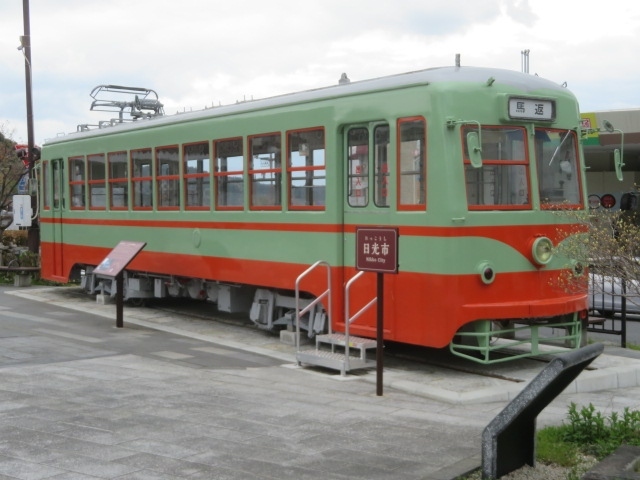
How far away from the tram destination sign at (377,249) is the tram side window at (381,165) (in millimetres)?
1225

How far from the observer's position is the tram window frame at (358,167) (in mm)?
10945

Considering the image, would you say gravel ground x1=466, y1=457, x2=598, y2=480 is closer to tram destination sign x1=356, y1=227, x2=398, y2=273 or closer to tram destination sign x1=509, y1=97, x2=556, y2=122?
tram destination sign x1=356, y1=227, x2=398, y2=273

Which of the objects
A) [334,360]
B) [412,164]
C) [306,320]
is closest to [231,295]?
[306,320]

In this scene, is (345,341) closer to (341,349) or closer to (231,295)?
(341,349)

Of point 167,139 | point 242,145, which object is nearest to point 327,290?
point 242,145

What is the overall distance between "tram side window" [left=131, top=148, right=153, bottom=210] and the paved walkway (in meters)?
2.92

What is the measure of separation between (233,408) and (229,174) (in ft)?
17.9

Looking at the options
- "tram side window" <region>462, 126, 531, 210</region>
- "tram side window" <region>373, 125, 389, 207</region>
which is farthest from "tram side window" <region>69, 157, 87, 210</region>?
"tram side window" <region>462, 126, 531, 210</region>

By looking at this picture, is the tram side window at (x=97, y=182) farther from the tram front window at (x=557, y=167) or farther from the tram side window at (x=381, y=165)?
the tram front window at (x=557, y=167)

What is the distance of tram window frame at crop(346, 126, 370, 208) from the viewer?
1095cm

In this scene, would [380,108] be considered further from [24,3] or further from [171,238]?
[24,3]

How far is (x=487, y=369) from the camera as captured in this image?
420 inches

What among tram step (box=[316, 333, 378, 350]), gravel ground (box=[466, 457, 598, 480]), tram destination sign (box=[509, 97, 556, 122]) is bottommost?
gravel ground (box=[466, 457, 598, 480])

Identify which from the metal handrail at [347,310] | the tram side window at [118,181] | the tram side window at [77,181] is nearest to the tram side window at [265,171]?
the metal handrail at [347,310]
